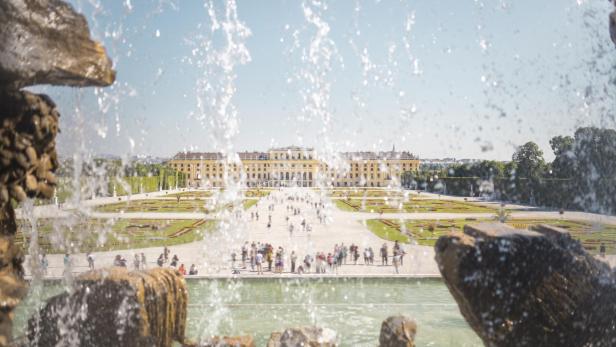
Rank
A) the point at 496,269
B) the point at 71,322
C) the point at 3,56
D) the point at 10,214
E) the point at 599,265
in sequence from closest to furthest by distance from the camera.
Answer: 1. the point at 3,56
2. the point at 10,214
3. the point at 496,269
4. the point at 599,265
5. the point at 71,322

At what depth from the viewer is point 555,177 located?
1256 inches

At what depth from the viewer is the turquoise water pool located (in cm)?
813

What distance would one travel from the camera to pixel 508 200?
38938mm

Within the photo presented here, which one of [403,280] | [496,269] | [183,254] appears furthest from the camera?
[183,254]

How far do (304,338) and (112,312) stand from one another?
9.27ft

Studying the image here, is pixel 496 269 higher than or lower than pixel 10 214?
lower

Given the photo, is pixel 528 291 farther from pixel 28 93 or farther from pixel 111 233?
pixel 111 233

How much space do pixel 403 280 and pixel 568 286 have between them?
946 cm

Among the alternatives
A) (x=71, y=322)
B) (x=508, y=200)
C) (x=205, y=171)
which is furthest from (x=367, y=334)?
(x=205, y=171)

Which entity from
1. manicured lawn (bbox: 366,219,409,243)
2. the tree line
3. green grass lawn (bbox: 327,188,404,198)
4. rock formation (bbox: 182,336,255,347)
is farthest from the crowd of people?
green grass lawn (bbox: 327,188,404,198)

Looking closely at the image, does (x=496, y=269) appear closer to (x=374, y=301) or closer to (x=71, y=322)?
(x=71, y=322)

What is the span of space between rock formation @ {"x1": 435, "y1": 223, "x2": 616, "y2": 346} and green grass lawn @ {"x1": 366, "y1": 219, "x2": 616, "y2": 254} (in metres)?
12.6

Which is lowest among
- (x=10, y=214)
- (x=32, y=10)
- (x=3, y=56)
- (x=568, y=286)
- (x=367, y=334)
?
(x=367, y=334)

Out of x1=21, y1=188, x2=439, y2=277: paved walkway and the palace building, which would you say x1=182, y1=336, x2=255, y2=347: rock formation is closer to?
x1=21, y1=188, x2=439, y2=277: paved walkway
